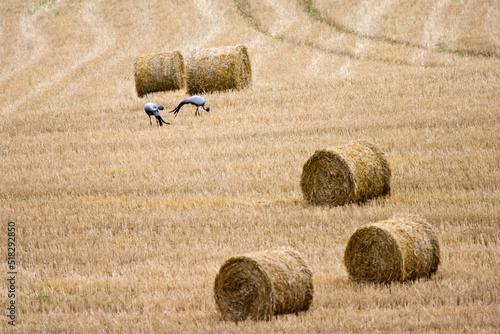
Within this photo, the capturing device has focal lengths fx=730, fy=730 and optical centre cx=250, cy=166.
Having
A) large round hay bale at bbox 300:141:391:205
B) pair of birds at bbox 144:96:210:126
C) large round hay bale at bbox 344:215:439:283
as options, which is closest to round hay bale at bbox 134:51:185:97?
pair of birds at bbox 144:96:210:126

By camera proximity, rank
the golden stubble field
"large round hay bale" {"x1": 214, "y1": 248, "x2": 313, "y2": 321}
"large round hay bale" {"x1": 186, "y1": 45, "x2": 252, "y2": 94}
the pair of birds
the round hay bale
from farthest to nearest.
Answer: the round hay bale < "large round hay bale" {"x1": 186, "y1": 45, "x2": 252, "y2": 94} < the pair of birds < the golden stubble field < "large round hay bale" {"x1": 214, "y1": 248, "x2": 313, "y2": 321}

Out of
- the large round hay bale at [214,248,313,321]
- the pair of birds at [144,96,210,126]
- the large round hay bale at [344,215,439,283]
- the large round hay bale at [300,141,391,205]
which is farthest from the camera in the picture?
the pair of birds at [144,96,210,126]

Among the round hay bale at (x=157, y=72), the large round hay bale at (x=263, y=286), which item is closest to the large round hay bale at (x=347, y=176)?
the large round hay bale at (x=263, y=286)

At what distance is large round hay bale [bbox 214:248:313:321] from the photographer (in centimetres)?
596

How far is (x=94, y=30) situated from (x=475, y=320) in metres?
24.9

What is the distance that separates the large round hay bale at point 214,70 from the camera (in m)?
17.0

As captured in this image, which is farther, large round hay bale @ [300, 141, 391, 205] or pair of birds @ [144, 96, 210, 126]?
pair of birds @ [144, 96, 210, 126]

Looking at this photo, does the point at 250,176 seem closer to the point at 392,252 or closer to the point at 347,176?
the point at 347,176

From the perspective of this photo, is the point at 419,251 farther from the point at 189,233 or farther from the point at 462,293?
the point at 189,233

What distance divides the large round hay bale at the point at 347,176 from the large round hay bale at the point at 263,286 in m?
3.35

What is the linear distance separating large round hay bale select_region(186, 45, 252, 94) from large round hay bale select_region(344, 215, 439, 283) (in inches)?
410

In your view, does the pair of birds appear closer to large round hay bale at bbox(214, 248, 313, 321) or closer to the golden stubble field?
the golden stubble field

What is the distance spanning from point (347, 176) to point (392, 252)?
2.75 meters

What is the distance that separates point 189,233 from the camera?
8867mm
